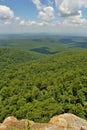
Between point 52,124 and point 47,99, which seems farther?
point 47,99

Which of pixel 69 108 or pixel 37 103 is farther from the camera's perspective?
pixel 37 103

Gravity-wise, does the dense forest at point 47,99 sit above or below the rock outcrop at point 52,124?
below

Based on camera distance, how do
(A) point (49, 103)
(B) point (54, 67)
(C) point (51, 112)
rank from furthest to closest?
(B) point (54, 67) → (A) point (49, 103) → (C) point (51, 112)

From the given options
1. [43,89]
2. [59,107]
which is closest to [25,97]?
[43,89]

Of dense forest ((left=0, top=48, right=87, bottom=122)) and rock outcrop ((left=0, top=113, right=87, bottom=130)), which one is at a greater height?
rock outcrop ((left=0, top=113, right=87, bottom=130))

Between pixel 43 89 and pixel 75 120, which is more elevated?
pixel 75 120

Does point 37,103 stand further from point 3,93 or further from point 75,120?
point 75,120

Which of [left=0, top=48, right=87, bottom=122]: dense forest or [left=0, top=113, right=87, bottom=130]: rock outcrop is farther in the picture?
[left=0, top=48, right=87, bottom=122]: dense forest

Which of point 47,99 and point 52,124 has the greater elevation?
point 52,124

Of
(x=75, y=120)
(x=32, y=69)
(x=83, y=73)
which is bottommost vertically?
(x=32, y=69)

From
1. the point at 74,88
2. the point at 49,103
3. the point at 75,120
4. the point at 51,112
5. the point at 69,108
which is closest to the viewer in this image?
the point at 75,120

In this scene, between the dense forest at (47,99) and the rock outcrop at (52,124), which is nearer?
the rock outcrop at (52,124)
